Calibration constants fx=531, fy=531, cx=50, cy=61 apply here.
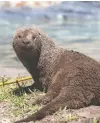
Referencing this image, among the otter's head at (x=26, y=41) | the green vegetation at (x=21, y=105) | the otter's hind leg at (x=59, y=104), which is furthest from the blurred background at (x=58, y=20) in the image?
the otter's hind leg at (x=59, y=104)

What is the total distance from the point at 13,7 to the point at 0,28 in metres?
2.58

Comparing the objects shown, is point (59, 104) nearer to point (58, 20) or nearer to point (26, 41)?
point (26, 41)

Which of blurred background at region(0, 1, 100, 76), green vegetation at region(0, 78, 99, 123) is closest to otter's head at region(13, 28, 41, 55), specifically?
green vegetation at region(0, 78, 99, 123)

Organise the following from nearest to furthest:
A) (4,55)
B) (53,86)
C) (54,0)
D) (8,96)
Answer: (53,86) < (8,96) < (4,55) < (54,0)

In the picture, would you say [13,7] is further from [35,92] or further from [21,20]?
[35,92]

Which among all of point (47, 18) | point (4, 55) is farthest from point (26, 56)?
point (47, 18)

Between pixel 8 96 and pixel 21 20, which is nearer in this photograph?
pixel 8 96

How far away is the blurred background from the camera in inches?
567

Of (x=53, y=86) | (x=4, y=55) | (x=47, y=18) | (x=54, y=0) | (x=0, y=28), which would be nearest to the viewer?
(x=53, y=86)

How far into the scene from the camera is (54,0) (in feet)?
67.4

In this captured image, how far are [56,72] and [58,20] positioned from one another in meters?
12.6

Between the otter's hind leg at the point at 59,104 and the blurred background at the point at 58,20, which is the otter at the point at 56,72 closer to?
the otter's hind leg at the point at 59,104

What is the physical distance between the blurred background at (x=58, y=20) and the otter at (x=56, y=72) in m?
5.85

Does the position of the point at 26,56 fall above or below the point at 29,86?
above
